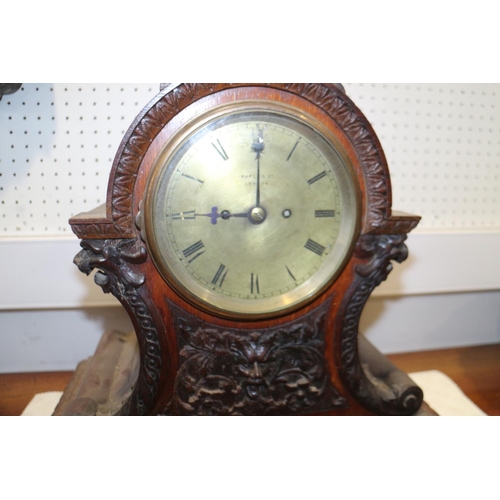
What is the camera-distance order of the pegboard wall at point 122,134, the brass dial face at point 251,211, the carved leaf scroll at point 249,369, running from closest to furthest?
the brass dial face at point 251,211
the carved leaf scroll at point 249,369
the pegboard wall at point 122,134

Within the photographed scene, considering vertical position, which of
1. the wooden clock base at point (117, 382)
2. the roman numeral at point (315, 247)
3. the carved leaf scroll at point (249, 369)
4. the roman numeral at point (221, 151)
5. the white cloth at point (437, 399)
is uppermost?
the roman numeral at point (221, 151)

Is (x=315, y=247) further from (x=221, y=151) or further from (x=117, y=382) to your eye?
(x=117, y=382)

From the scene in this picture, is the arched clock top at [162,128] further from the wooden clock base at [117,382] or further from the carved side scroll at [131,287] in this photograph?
the wooden clock base at [117,382]

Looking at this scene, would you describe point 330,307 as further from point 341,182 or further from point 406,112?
point 406,112

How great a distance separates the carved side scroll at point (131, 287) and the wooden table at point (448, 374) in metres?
0.56

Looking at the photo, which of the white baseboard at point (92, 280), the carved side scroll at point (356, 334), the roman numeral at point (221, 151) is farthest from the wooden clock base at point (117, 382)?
the roman numeral at point (221, 151)

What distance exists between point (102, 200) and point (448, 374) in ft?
4.68

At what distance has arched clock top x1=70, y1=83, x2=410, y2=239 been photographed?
1.04m

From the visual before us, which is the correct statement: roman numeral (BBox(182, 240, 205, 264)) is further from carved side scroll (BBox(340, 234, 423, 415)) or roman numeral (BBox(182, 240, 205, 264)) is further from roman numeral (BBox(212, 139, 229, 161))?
carved side scroll (BBox(340, 234, 423, 415))

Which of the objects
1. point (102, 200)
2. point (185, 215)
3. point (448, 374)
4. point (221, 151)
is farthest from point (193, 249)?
point (448, 374)

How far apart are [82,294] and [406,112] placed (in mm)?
1370

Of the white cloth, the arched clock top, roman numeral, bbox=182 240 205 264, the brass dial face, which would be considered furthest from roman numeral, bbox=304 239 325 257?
the white cloth

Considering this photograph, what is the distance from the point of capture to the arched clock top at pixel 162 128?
104 centimetres

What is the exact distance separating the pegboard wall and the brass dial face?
721 mm
